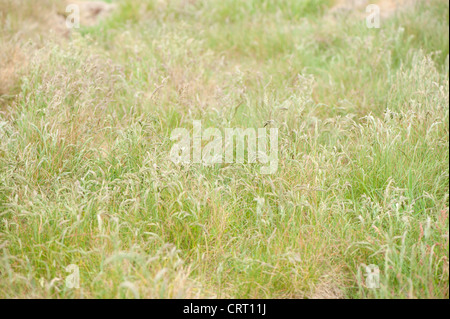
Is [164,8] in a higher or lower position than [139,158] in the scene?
higher

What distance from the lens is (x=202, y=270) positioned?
2.64 m

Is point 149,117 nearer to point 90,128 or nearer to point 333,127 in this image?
point 90,128

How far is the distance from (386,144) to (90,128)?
2.23 meters

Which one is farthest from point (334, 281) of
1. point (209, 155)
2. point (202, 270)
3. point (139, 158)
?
point (139, 158)

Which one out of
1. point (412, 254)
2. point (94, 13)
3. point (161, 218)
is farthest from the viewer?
point (94, 13)

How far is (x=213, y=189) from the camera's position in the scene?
2.83 meters

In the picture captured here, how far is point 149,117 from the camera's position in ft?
11.8

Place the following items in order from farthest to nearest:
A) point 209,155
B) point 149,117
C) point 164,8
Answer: point 164,8 → point 149,117 → point 209,155

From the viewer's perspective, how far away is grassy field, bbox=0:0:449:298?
2.45 meters

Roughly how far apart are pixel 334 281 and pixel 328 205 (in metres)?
0.60

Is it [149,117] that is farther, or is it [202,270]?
[149,117]

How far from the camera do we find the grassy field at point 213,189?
2.45 meters
